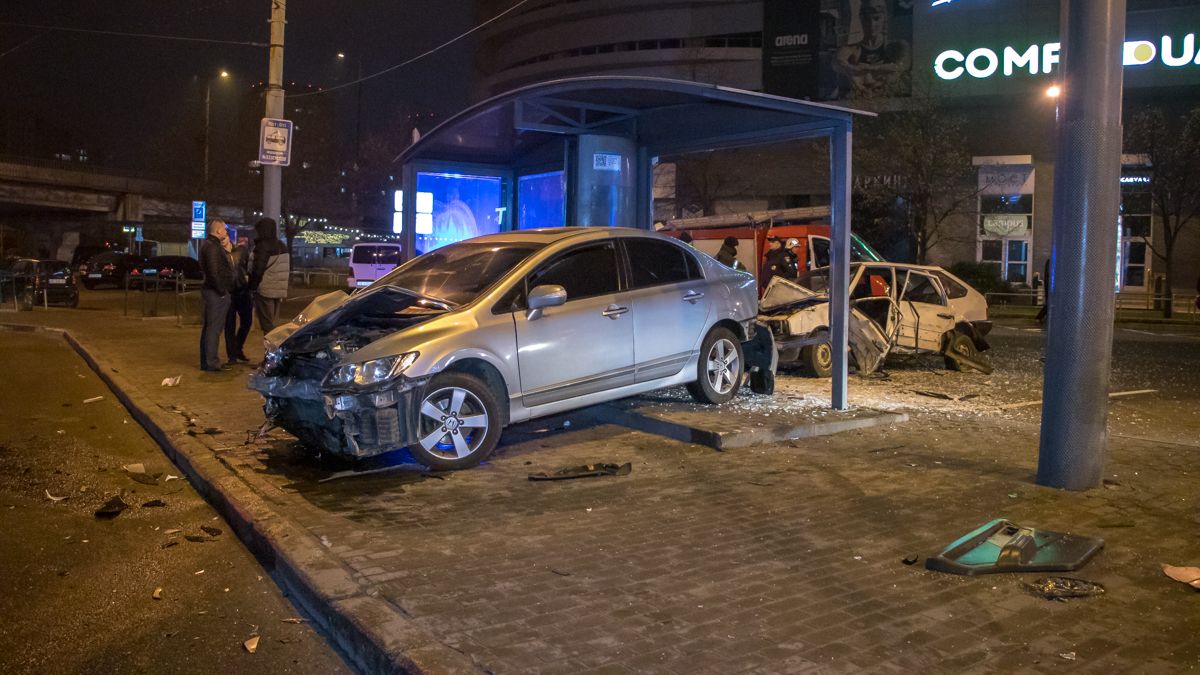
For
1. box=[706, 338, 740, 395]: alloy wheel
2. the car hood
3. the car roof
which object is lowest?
box=[706, 338, 740, 395]: alloy wheel

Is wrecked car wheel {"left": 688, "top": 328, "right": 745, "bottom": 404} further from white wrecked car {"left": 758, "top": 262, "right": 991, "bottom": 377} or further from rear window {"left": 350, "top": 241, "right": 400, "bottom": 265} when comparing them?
rear window {"left": 350, "top": 241, "right": 400, "bottom": 265}

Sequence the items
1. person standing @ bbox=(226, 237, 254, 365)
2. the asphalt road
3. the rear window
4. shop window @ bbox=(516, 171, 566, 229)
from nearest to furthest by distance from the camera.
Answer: the asphalt road < person standing @ bbox=(226, 237, 254, 365) < shop window @ bbox=(516, 171, 566, 229) < the rear window

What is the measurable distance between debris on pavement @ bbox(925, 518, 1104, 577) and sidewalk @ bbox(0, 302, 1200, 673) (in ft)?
0.36

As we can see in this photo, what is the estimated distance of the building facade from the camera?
118ft

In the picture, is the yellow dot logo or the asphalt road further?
the yellow dot logo

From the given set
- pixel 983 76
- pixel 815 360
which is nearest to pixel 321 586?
pixel 815 360

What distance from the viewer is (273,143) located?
49.2ft

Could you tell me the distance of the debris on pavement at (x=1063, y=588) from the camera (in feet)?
15.7

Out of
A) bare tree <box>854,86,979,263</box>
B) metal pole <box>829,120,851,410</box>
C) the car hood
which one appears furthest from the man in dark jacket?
bare tree <box>854,86,979,263</box>

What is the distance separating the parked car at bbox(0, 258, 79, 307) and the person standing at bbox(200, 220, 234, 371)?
1548 centimetres

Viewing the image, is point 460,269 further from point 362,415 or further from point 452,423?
A: point 362,415

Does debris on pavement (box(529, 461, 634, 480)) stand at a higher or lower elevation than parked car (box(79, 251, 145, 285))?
lower

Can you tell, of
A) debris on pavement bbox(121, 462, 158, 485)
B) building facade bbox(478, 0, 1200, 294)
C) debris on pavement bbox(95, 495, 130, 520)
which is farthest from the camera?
building facade bbox(478, 0, 1200, 294)

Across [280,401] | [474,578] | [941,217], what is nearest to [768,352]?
[280,401]
